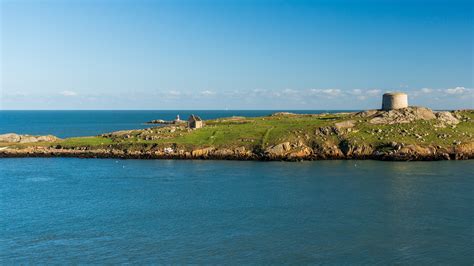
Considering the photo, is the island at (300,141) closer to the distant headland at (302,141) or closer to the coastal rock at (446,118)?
the distant headland at (302,141)

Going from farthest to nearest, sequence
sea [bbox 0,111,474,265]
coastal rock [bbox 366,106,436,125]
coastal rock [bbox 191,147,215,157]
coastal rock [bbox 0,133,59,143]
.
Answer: coastal rock [bbox 0,133,59,143] → coastal rock [bbox 366,106,436,125] → coastal rock [bbox 191,147,215,157] → sea [bbox 0,111,474,265]

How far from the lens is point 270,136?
109 meters

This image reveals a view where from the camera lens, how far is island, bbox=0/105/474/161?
330ft

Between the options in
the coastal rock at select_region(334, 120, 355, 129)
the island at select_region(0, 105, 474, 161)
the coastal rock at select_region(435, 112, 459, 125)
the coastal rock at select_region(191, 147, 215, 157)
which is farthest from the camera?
the coastal rock at select_region(435, 112, 459, 125)

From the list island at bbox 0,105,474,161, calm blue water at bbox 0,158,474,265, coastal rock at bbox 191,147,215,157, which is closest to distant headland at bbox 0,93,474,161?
island at bbox 0,105,474,161

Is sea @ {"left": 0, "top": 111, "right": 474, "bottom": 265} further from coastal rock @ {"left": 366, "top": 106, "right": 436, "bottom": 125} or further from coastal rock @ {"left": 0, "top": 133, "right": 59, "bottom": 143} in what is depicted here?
coastal rock @ {"left": 0, "top": 133, "right": 59, "bottom": 143}

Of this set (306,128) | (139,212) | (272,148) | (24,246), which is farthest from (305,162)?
(24,246)

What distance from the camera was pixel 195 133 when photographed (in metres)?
117

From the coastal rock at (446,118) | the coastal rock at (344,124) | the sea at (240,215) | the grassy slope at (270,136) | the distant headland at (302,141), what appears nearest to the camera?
the sea at (240,215)

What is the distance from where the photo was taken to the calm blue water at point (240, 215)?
4341 cm

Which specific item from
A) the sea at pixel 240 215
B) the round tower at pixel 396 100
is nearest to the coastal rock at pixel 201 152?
the sea at pixel 240 215

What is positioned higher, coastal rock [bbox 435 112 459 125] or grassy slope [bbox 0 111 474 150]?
coastal rock [bbox 435 112 459 125]

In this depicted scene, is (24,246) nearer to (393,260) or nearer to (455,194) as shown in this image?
(393,260)

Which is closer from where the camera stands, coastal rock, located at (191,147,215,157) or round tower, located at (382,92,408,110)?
coastal rock, located at (191,147,215,157)
